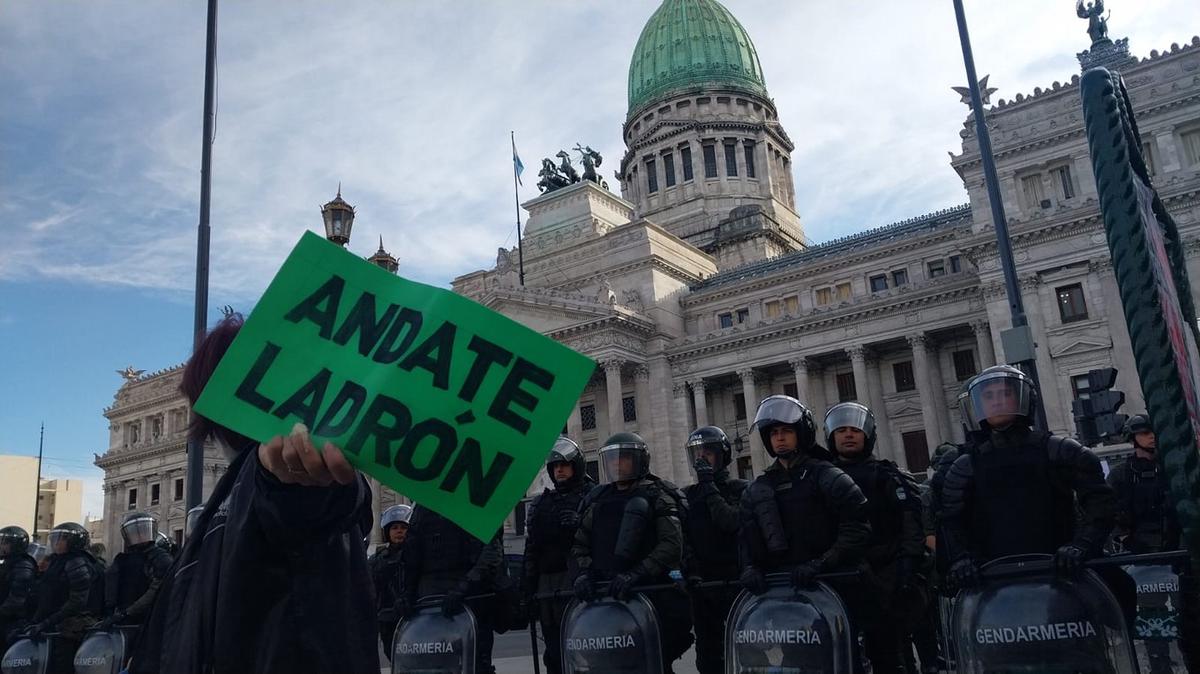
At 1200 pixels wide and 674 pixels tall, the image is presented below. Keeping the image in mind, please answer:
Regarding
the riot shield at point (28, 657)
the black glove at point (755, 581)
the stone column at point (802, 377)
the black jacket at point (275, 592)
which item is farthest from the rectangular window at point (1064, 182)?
the black jacket at point (275, 592)

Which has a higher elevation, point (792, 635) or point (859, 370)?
point (859, 370)

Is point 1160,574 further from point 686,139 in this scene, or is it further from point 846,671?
point 686,139

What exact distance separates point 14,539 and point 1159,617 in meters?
12.3

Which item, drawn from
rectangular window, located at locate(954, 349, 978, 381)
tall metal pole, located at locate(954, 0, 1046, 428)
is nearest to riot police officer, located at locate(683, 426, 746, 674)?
tall metal pole, located at locate(954, 0, 1046, 428)

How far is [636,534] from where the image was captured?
6.84 meters

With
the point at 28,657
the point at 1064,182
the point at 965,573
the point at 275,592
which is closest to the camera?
the point at 275,592

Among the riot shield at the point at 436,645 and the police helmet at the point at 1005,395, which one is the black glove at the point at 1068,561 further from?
the riot shield at the point at 436,645

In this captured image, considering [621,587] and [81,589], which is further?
[81,589]

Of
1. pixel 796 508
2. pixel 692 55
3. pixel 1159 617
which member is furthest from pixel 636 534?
pixel 692 55

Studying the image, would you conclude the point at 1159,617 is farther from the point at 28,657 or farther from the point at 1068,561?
the point at 28,657

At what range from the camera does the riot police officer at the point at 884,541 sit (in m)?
6.14

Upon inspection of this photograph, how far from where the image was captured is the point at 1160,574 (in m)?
6.66

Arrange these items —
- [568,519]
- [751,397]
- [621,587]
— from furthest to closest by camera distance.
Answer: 1. [751,397]
2. [568,519]
3. [621,587]

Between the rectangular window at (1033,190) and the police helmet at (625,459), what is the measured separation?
30014 mm
